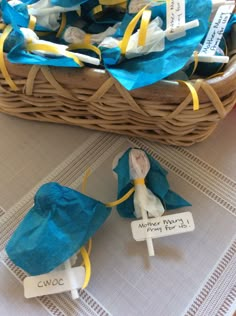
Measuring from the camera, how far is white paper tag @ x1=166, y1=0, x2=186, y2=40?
52 centimetres

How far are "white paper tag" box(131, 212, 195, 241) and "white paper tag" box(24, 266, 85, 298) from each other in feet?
0.33

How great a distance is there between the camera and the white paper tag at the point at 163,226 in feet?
1.66

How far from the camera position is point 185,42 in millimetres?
515

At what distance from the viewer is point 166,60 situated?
50 cm

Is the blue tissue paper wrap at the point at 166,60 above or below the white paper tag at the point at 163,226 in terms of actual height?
above

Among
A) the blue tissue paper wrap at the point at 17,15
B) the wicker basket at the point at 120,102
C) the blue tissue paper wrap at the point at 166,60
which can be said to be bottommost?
the wicker basket at the point at 120,102

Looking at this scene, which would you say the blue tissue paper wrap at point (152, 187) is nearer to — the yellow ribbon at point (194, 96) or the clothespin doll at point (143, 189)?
the clothespin doll at point (143, 189)

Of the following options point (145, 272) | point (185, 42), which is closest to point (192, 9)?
point (185, 42)

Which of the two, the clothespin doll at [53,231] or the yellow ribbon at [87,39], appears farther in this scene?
the yellow ribbon at [87,39]

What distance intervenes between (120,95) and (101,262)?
24cm

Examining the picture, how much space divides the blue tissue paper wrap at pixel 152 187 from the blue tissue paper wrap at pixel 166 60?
12cm

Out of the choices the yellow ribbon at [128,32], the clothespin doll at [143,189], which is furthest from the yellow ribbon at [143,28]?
the clothespin doll at [143,189]

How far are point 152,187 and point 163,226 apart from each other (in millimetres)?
60

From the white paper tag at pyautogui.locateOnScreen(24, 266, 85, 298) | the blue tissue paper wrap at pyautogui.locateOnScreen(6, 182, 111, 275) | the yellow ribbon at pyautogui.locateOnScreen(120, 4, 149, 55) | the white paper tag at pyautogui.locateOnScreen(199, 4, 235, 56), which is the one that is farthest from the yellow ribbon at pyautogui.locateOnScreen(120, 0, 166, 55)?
the white paper tag at pyautogui.locateOnScreen(24, 266, 85, 298)
